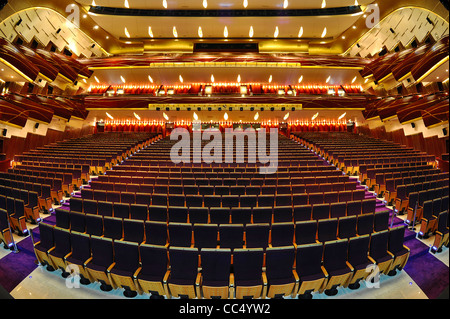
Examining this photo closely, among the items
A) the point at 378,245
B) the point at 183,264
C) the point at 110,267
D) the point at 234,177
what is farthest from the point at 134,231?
the point at 378,245

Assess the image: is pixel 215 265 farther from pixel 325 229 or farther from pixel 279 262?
pixel 325 229

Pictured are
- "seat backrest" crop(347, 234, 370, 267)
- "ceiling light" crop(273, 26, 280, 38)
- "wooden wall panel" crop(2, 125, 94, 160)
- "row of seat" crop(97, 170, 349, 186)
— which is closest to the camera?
"seat backrest" crop(347, 234, 370, 267)

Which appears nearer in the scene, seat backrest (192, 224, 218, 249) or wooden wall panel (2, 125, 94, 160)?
seat backrest (192, 224, 218, 249)

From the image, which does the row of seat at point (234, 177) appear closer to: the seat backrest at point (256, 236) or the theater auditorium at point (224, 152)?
the theater auditorium at point (224, 152)

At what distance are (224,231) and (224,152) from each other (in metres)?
2.84

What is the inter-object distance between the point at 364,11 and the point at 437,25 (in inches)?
74.3

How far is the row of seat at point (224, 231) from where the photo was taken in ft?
4.33

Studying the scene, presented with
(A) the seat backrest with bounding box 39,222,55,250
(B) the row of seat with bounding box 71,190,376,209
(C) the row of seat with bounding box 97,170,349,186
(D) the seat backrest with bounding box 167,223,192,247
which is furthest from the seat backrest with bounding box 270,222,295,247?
(A) the seat backrest with bounding box 39,222,55,250

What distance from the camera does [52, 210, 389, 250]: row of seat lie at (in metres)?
1.32

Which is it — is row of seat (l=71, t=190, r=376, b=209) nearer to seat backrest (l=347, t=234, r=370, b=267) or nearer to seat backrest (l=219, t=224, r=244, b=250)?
seat backrest (l=219, t=224, r=244, b=250)

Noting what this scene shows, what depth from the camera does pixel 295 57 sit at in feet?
19.4

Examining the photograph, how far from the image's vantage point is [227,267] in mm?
1090
